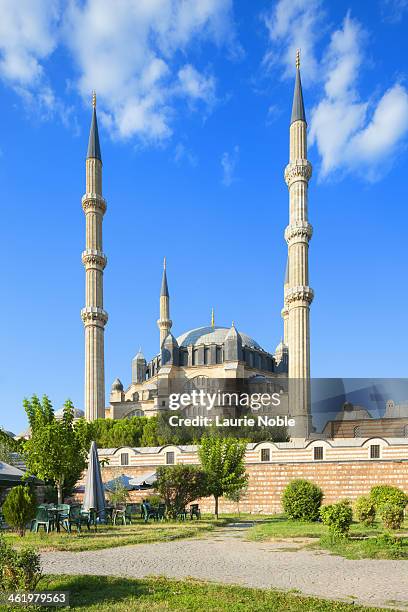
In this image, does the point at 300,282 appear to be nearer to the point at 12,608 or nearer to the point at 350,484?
the point at 350,484

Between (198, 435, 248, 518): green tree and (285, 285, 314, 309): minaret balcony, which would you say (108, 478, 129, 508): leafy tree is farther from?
(285, 285, 314, 309): minaret balcony

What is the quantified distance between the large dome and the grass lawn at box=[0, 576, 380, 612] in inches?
2021

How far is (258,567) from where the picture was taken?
10523 mm

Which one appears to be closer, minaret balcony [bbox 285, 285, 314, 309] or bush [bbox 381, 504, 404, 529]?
bush [bbox 381, 504, 404, 529]

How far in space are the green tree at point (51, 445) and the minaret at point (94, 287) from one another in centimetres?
2589

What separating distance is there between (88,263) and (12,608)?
40179 millimetres

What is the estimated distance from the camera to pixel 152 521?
19312 mm

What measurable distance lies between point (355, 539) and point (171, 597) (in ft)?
23.2

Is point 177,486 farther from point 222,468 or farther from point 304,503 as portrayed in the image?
point 304,503

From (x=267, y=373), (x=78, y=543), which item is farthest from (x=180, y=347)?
(x=78, y=543)

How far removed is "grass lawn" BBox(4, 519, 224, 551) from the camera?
1325 centimetres

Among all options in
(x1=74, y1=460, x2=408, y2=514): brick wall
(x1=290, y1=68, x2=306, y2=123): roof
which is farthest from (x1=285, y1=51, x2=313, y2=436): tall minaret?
(x1=74, y1=460, x2=408, y2=514): brick wall

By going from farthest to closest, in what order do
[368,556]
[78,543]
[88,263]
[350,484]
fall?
[88,263] → [350,484] → [78,543] → [368,556]

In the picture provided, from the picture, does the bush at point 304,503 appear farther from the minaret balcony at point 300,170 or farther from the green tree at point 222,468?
the minaret balcony at point 300,170
